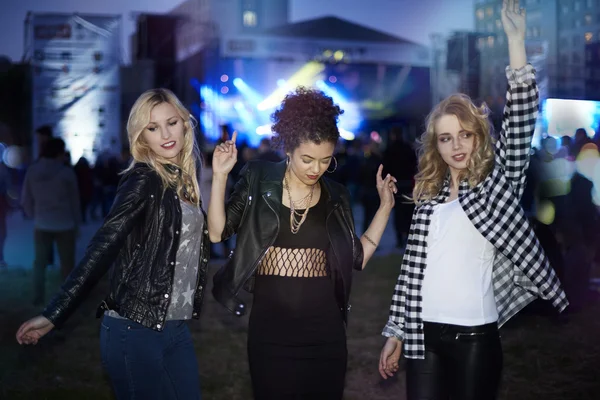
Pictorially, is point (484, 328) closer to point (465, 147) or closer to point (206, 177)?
point (465, 147)

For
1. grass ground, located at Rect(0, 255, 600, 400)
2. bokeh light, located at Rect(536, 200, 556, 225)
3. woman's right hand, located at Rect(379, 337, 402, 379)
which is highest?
bokeh light, located at Rect(536, 200, 556, 225)

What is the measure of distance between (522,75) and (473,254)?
0.83 metres

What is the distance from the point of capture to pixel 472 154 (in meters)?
3.34

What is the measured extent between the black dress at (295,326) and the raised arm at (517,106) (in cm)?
95

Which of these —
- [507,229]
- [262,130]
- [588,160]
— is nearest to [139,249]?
[507,229]

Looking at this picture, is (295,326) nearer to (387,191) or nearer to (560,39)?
(387,191)

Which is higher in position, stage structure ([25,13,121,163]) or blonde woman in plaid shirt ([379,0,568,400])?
stage structure ([25,13,121,163])

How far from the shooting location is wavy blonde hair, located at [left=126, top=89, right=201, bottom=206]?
127 inches

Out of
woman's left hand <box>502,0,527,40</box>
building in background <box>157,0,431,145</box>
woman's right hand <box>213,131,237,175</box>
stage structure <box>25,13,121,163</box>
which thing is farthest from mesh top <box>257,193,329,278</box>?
building in background <box>157,0,431,145</box>

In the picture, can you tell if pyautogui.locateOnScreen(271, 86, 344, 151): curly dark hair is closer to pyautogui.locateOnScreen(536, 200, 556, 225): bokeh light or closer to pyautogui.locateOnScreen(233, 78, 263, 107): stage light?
pyautogui.locateOnScreen(536, 200, 556, 225): bokeh light

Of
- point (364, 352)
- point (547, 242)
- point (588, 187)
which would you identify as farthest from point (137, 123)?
point (588, 187)

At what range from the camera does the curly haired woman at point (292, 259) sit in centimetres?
322

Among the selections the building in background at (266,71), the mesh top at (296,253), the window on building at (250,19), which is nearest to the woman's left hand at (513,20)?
the mesh top at (296,253)

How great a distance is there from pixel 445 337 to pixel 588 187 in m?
6.14
